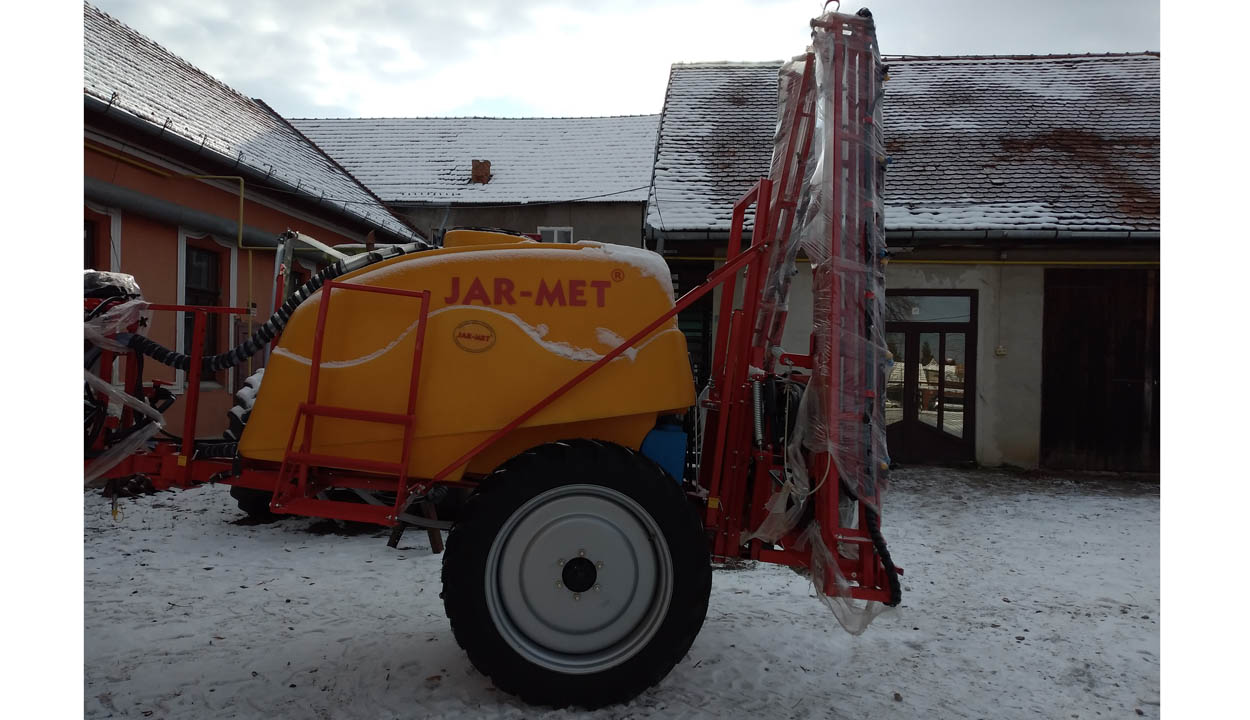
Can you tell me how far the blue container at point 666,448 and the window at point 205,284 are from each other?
7423 mm

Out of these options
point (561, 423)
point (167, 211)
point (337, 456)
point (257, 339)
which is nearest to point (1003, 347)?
point (561, 423)

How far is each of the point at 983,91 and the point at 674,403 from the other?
1223 centimetres

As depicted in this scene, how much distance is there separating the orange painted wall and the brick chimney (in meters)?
7.31

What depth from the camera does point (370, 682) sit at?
3.07 meters

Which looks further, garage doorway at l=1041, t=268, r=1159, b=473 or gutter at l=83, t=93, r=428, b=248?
garage doorway at l=1041, t=268, r=1159, b=473

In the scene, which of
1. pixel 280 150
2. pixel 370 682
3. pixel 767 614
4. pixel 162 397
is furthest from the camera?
pixel 280 150

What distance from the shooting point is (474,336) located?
9.33 feet

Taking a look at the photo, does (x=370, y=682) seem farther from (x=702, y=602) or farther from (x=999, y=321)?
(x=999, y=321)

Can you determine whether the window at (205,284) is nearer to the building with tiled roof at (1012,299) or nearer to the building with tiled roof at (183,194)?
the building with tiled roof at (183,194)

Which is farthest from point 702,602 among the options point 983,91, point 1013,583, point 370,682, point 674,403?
point 983,91

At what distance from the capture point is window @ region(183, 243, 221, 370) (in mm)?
8742

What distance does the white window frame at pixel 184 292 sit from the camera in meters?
8.06

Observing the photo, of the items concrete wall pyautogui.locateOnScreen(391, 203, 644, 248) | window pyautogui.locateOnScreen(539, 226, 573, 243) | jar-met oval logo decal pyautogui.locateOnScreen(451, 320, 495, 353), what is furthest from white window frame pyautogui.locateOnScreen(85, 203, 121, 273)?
concrete wall pyautogui.locateOnScreen(391, 203, 644, 248)

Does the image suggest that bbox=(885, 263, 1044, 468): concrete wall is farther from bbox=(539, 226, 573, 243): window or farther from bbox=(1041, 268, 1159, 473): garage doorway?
bbox=(539, 226, 573, 243): window
